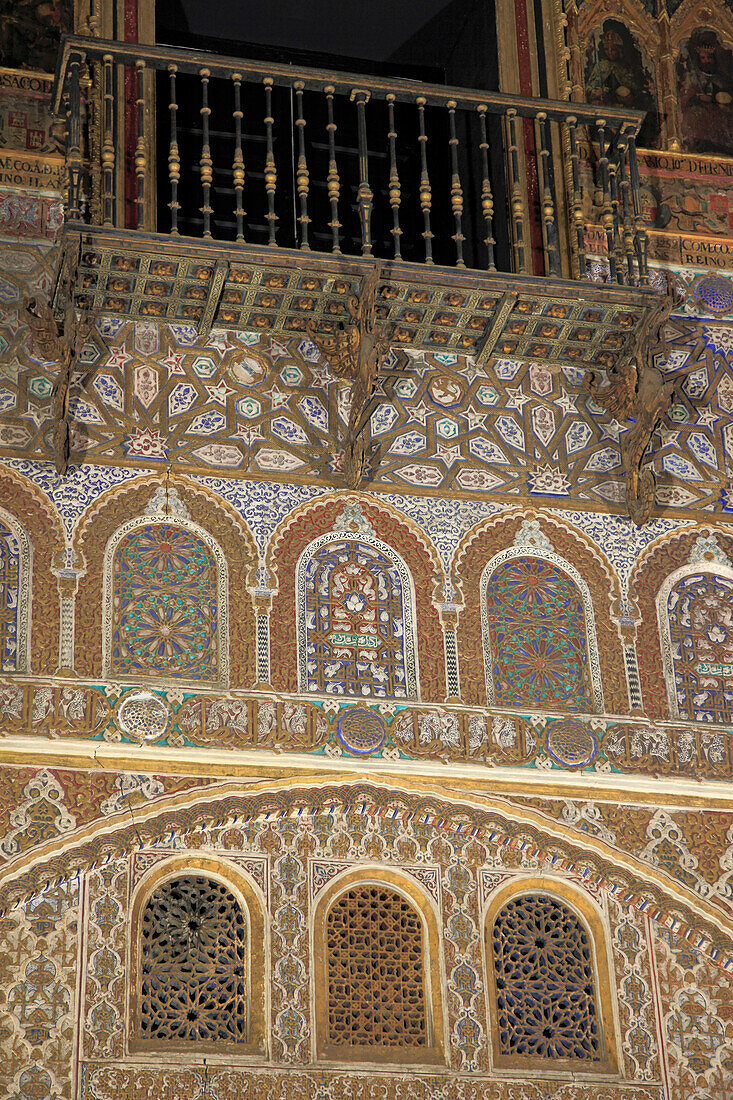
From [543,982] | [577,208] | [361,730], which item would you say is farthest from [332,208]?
[543,982]

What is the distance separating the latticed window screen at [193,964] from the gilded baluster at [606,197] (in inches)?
143

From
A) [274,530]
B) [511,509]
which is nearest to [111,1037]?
[274,530]

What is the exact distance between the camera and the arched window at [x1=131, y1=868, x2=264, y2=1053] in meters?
8.86

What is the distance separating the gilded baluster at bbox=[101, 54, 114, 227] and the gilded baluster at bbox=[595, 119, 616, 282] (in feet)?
7.93

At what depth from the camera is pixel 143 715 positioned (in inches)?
367

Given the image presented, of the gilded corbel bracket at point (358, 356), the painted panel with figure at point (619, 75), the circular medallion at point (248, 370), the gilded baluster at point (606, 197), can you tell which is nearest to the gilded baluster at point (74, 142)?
the circular medallion at point (248, 370)

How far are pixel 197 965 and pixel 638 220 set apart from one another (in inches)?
165

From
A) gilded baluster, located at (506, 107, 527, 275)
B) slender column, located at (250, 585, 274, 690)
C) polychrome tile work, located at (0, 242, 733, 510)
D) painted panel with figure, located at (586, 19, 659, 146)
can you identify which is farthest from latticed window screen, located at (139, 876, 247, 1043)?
painted panel with figure, located at (586, 19, 659, 146)

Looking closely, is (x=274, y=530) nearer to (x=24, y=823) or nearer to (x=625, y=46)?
(x=24, y=823)

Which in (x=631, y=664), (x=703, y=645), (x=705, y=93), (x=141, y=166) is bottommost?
(x=631, y=664)

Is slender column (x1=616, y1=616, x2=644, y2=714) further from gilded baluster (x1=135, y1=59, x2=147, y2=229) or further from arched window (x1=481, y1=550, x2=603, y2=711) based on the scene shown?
gilded baluster (x1=135, y1=59, x2=147, y2=229)

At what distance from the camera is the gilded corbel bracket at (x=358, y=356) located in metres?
9.73

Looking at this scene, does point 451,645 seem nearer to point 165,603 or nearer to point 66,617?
point 165,603

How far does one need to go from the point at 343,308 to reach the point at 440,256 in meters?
1.61
